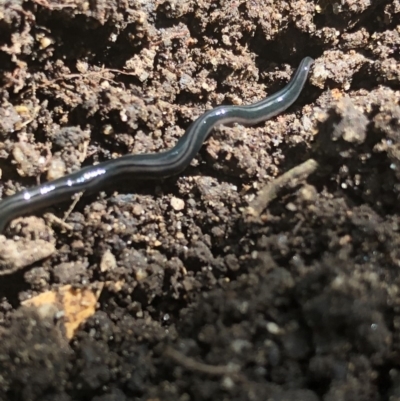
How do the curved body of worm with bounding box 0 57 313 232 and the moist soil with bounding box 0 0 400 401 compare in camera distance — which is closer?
the moist soil with bounding box 0 0 400 401

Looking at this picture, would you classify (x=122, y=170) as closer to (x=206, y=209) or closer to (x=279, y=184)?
(x=206, y=209)

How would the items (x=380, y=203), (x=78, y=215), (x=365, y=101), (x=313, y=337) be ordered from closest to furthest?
(x=313, y=337), (x=380, y=203), (x=78, y=215), (x=365, y=101)

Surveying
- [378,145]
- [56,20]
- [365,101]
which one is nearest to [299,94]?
[365,101]

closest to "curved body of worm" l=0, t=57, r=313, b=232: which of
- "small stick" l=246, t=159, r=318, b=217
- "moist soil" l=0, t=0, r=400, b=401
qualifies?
"moist soil" l=0, t=0, r=400, b=401

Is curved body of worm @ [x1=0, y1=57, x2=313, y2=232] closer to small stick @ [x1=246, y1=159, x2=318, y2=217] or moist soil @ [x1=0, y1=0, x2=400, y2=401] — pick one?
moist soil @ [x1=0, y1=0, x2=400, y2=401]

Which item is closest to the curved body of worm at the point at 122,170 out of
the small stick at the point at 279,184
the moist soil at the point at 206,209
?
the moist soil at the point at 206,209

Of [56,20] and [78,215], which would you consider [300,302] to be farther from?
[56,20]
